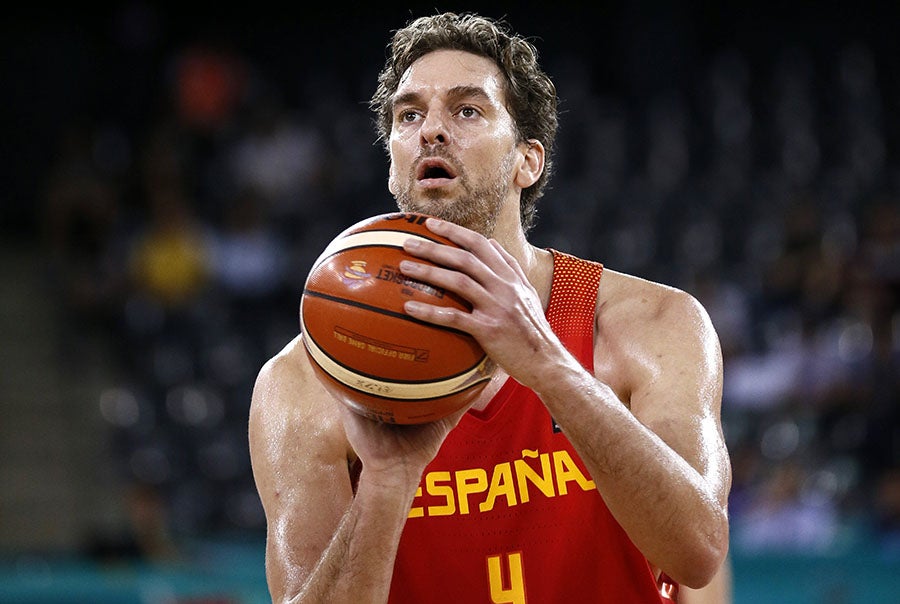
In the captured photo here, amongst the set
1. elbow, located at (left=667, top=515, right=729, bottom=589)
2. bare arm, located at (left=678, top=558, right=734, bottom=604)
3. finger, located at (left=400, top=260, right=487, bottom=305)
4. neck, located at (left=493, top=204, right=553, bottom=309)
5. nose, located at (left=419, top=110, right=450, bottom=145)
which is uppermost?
nose, located at (left=419, top=110, right=450, bottom=145)

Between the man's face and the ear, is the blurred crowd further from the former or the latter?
the man's face

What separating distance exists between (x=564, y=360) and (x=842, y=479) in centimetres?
575

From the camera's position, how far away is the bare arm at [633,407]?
111 inches

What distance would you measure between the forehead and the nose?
0.50 feet

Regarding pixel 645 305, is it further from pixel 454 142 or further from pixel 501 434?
pixel 454 142

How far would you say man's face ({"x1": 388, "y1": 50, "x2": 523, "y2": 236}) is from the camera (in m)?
3.66

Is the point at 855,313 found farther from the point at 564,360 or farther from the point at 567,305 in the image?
the point at 564,360

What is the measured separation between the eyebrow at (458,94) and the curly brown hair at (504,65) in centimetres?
17

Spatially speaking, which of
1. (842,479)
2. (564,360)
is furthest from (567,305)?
(842,479)

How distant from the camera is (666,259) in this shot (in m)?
10.6

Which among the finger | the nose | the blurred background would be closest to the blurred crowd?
the blurred background

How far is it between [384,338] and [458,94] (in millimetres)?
1237

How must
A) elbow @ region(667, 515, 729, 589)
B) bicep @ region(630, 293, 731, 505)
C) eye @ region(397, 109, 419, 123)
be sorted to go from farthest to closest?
eye @ region(397, 109, 419, 123), bicep @ region(630, 293, 731, 505), elbow @ region(667, 515, 729, 589)

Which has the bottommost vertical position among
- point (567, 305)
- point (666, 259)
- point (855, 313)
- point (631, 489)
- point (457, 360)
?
point (631, 489)
